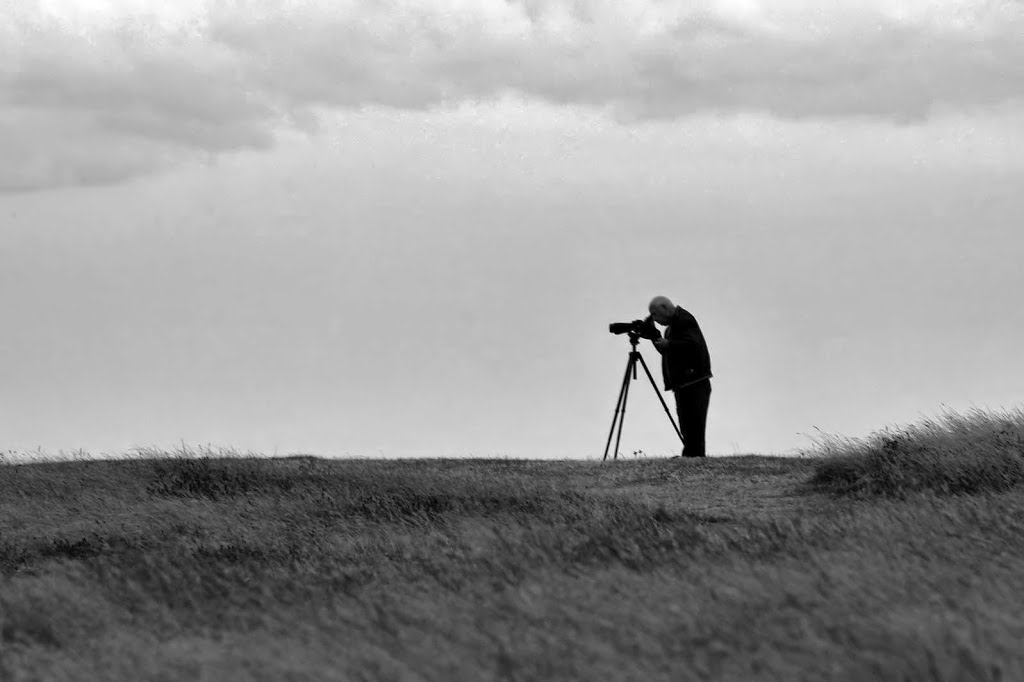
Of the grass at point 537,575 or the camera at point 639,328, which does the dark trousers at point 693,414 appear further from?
the grass at point 537,575

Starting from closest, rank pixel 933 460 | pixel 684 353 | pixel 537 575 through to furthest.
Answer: pixel 537 575
pixel 933 460
pixel 684 353

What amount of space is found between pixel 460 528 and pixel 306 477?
453cm

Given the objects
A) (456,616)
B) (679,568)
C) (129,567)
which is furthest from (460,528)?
(456,616)

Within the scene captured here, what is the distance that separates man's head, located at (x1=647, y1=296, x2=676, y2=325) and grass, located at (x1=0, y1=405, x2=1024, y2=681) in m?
2.72

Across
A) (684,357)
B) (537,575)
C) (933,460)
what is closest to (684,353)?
(684,357)

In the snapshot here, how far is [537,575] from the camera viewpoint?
7.64 meters

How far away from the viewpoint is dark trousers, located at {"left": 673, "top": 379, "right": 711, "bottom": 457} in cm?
1694

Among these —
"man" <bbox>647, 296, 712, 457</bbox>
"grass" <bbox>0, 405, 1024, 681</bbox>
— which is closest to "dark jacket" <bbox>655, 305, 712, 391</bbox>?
"man" <bbox>647, 296, 712, 457</bbox>

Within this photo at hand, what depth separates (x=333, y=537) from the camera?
11.1m

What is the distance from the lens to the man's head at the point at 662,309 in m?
16.8

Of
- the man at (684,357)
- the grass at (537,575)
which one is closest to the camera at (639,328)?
the man at (684,357)

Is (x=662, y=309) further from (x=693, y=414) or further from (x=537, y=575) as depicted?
(x=537, y=575)

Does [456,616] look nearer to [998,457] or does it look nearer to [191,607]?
[191,607]

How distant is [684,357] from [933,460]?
432 cm
